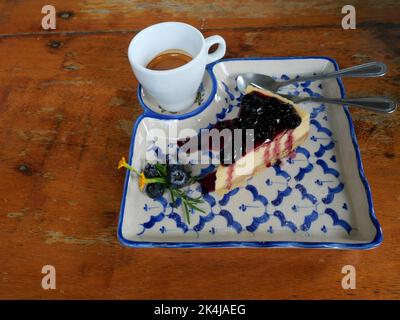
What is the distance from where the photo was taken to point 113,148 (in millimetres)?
888

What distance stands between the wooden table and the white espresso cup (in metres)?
0.12

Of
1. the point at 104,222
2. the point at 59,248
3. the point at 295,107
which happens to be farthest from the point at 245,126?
the point at 59,248

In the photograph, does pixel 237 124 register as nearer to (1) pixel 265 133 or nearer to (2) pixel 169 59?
(1) pixel 265 133

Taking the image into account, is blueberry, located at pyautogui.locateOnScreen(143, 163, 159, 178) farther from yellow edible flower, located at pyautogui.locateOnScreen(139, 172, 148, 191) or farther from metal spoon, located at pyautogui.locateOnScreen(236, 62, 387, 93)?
metal spoon, located at pyautogui.locateOnScreen(236, 62, 387, 93)

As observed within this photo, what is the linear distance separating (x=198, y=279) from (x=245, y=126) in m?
0.35

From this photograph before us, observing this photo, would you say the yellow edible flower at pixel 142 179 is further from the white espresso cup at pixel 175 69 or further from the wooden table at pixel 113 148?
the white espresso cup at pixel 175 69

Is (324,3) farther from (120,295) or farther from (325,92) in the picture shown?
(120,295)

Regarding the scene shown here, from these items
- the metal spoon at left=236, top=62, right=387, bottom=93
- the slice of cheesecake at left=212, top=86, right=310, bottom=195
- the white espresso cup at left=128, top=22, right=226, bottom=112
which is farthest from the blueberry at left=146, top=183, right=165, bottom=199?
the metal spoon at left=236, top=62, right=387, bottom=93

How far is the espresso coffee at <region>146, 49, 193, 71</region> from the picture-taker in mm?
928

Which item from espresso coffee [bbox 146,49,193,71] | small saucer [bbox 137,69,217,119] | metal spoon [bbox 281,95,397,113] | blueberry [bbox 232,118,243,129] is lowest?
blueberry [bbox 232,118,243,129]

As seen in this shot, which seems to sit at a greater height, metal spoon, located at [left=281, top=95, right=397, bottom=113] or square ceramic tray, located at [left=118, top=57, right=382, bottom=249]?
metal spoon, located at [left=281, top=95, right=397, bottom=113]

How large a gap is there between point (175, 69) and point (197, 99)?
6.6 inches

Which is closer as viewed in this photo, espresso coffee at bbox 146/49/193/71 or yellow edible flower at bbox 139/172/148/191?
yellow edible flower at bbox 139/172/148/191

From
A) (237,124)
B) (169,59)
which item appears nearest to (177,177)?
(237,124)
